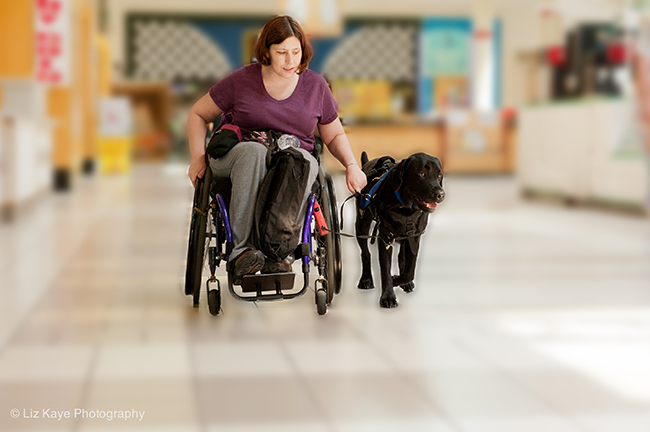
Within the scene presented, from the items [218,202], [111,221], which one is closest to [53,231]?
[111,221]

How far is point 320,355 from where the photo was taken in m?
2.65

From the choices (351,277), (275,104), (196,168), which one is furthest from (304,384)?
(275,104)

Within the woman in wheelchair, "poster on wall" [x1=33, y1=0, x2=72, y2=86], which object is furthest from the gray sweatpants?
"poster on wall" [x1=33, y1=0, x2=72, y2=86]

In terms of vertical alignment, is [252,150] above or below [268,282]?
above

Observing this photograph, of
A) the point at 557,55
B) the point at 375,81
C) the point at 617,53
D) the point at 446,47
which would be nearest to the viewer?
the point at 617,53

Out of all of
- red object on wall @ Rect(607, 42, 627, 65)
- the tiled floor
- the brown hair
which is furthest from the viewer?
red object on wall @ Rect(607, 42, 627, 65)

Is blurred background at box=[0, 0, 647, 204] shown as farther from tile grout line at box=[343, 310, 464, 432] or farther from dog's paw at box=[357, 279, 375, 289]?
tile grout line at box=[343, 310, 464, 432]

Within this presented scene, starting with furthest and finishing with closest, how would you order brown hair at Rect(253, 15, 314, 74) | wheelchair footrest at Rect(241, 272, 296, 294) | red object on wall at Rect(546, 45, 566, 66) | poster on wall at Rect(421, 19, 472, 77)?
poster on wall at Rect(421, 19, 472, 77)
red object on wall at Rect(546, 45, 566, 66)
wheelchair footrest at Rect(241, 272, 296, 294)
brown hair at Rect(253, 15, 314, 74)

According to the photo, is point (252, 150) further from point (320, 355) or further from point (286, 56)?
point (320, 355)

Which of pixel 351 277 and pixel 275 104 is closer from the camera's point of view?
pixel 275 104

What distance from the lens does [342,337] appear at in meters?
2.35

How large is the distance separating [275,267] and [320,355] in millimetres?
Answer: 1709

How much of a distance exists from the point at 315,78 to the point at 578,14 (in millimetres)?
11803

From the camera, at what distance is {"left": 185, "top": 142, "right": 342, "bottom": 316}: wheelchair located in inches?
39.0
